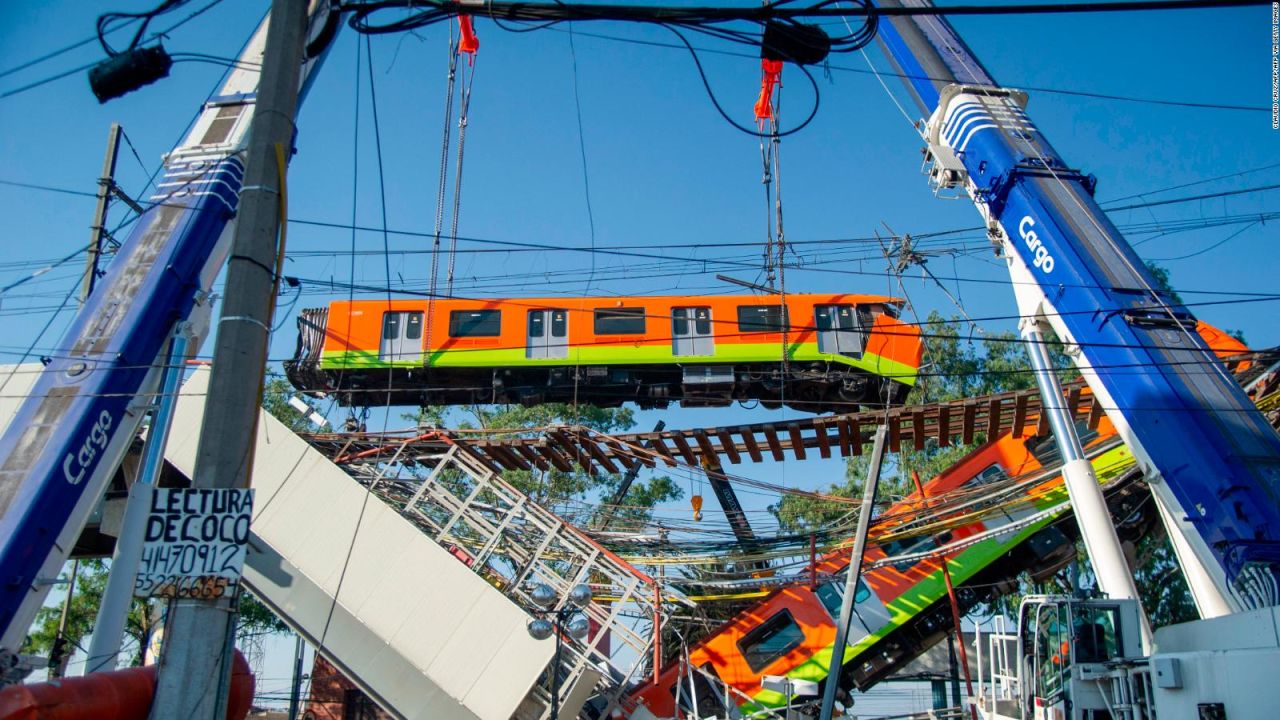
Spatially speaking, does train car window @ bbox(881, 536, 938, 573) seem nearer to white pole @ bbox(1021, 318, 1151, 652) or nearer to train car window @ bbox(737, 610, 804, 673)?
train car window @ bbox(737, 610, 804, 673)

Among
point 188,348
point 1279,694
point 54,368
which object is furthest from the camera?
point 188,348

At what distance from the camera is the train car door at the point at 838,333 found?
2320cm

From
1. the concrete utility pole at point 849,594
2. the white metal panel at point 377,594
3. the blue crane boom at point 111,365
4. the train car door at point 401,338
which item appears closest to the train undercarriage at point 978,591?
the concrete utility pole at point 849,594

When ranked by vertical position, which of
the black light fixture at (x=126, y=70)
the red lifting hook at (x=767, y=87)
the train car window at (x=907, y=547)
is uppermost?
the red lifting hook at (x=767, y=87)

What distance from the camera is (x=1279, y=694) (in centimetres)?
738

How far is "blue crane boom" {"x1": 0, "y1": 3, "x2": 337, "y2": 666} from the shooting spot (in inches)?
372

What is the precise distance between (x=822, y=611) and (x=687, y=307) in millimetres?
8381

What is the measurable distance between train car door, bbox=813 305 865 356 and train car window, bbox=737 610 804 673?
692 cm

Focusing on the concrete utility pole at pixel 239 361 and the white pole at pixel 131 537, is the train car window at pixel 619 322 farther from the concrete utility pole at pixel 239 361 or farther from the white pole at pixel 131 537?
the concrete utility pole at pixel 239 361

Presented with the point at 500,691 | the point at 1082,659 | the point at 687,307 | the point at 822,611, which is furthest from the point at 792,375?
the point at 1082,659

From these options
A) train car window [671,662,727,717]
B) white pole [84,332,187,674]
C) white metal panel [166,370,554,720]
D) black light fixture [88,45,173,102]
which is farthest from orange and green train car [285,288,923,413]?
black light fixture [88,45,173,102]

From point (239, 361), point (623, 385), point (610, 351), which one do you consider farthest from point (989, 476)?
point (239, 361)

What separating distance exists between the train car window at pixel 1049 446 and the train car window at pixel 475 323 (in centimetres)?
1265

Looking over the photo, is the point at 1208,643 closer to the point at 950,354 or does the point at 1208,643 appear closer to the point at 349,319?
the point at 349,319
